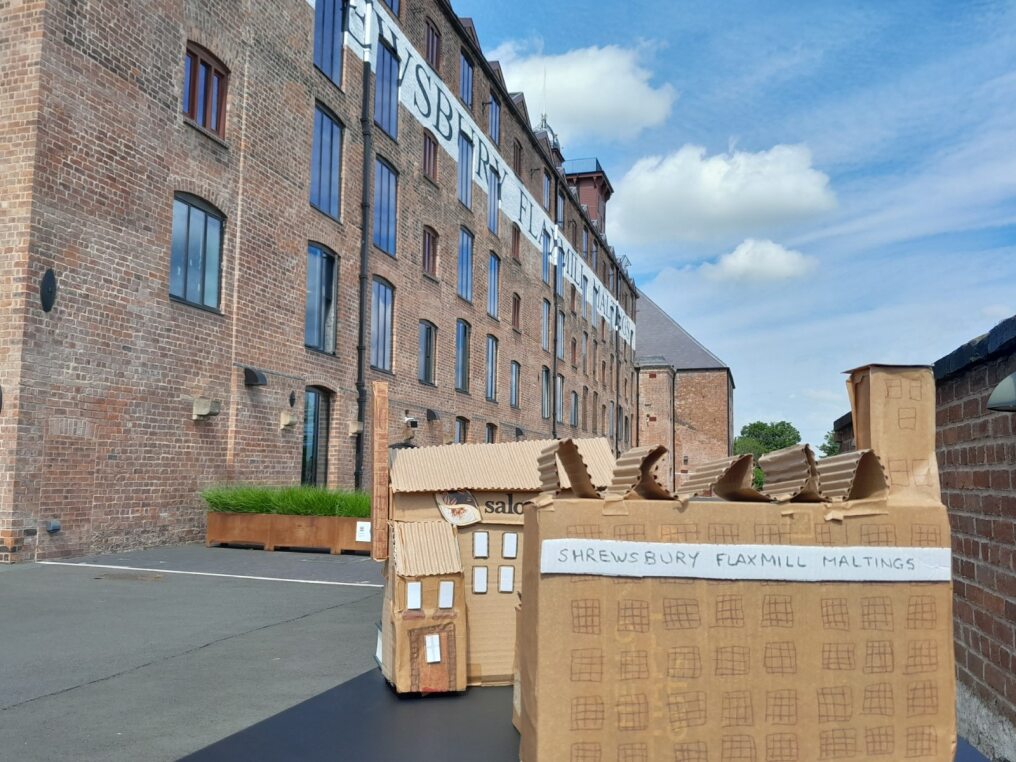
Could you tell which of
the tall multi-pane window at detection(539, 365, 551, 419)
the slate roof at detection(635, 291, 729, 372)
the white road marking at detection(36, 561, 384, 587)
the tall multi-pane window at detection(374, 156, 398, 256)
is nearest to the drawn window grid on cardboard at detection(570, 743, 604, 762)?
the white road marking at detection(36, 561, 384, 587)

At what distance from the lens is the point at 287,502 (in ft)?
37.5

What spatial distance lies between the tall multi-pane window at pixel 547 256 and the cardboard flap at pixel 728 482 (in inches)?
1146

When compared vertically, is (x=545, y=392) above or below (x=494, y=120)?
below

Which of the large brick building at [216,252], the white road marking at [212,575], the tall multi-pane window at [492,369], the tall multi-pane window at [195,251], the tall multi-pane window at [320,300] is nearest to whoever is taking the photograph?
the white road marking at [212,575]

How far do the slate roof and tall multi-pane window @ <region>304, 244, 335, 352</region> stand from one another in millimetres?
38320

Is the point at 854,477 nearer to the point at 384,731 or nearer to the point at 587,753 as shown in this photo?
the point at 587,753

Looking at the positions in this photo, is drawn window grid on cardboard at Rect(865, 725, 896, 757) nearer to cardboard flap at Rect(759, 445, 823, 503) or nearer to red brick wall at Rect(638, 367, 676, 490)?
cardboard flap at Rect(759, 445, 823, 503)


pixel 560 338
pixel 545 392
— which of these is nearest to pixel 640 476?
pixel 545 392

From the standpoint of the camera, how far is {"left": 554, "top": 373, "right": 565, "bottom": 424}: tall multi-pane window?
31.9m

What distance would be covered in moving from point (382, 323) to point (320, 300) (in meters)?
2.60

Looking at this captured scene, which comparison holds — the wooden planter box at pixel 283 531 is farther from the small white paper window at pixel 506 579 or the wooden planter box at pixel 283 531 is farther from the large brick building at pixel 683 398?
the large brick building at pixel 683 398

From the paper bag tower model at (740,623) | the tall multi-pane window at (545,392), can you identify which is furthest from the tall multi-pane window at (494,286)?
the paper bag tower model at (740,623)

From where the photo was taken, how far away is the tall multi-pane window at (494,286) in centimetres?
2481

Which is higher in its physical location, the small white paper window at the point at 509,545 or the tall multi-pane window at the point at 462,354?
the tall multi-pane window at the point at 462,354
